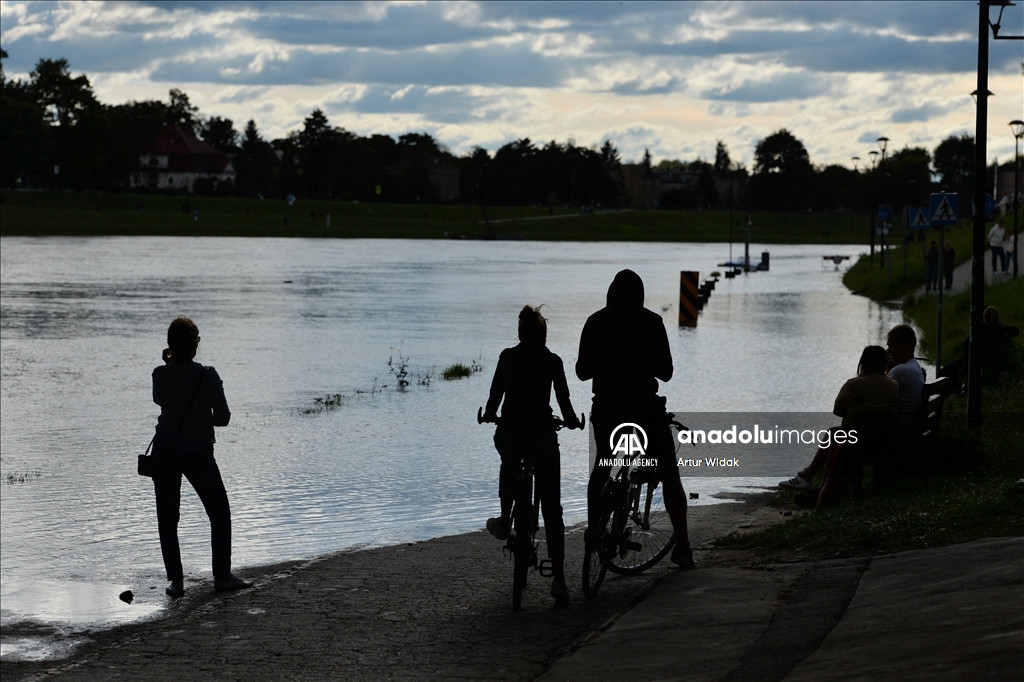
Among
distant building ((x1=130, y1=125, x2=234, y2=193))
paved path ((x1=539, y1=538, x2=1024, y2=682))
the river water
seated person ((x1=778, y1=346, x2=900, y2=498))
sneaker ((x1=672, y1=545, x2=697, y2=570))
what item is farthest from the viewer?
distant building ((x1=130, y1=125, x2=234, y2=193))

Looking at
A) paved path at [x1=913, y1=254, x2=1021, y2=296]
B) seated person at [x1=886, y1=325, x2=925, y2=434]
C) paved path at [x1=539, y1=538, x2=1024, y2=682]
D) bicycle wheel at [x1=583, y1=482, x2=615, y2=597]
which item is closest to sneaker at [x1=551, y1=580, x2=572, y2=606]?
bicycle wheel at [x1=583, y1=482, x2=615, y2=597]

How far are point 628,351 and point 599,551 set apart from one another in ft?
4.09

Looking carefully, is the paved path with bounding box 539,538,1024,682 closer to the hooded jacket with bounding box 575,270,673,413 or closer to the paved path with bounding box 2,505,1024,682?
the paved path with bounding box 2,505,1024,682

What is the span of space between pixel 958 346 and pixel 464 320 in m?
15.7

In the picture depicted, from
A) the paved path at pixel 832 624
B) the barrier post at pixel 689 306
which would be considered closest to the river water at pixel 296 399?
the barrier post at pixel 689 306

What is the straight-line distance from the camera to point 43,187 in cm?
16125

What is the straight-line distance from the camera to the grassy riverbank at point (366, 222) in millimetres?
111375

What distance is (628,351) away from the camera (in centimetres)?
815

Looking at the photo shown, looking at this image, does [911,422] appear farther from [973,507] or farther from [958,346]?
[958,346]

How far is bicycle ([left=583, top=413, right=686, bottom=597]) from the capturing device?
323 inches

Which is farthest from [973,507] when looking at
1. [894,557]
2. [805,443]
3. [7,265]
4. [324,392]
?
[7,265]

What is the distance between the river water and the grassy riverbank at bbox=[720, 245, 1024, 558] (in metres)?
2.25

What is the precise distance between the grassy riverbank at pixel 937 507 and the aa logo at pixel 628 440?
147 cm

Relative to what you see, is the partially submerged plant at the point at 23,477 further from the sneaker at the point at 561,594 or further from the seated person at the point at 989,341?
the seated person at the point at 989,341
